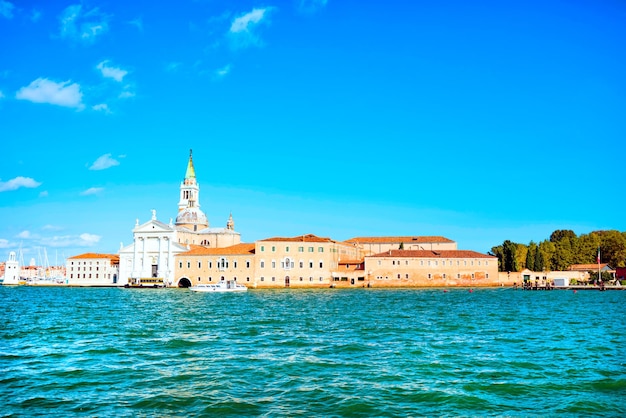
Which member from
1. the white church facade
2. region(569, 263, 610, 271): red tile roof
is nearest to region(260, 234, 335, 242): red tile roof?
the white church facade

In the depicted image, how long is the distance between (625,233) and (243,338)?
2960 inches

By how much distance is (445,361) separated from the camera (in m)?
14.3

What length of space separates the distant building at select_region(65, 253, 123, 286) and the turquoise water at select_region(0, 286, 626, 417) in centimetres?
A: 5881

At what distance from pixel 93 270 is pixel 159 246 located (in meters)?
15.1

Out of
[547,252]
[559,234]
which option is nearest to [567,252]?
[547,252]

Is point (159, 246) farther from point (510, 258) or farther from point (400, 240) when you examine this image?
point (510, 258)

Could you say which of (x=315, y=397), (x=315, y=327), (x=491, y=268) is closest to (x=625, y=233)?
(x=491, y=268)

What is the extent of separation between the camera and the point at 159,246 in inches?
2832

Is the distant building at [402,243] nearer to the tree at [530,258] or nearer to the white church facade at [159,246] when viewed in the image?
the tree at [530,258]

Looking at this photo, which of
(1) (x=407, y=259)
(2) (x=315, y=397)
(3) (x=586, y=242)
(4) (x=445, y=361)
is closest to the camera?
(2) (x=315, y=397)

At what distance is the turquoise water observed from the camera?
1000cm

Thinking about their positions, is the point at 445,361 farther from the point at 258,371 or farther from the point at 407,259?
the point at 407,259

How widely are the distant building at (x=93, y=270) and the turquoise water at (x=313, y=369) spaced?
5881cm

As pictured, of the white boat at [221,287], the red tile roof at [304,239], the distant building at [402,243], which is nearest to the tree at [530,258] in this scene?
the distant building at [402,243]
